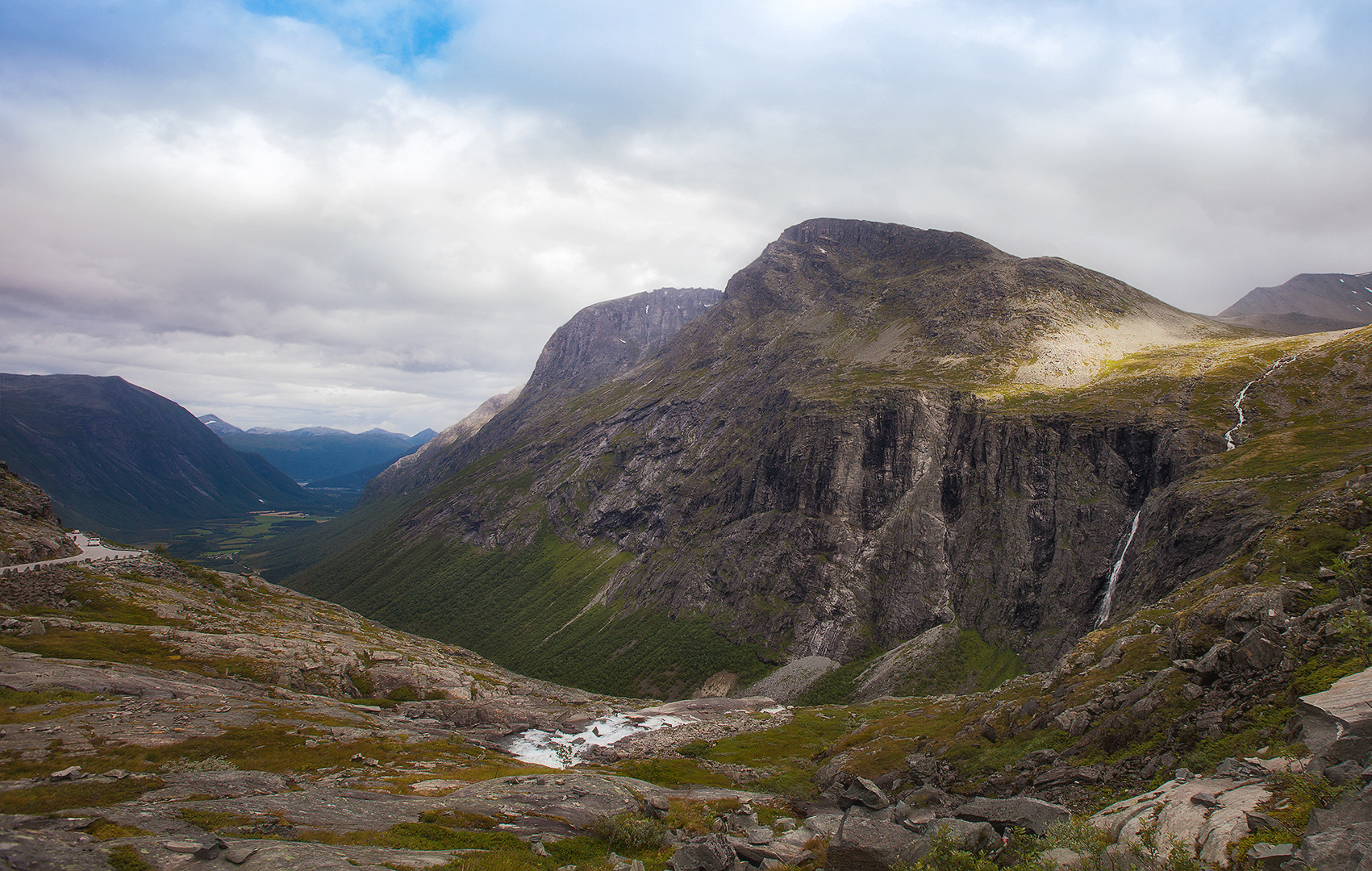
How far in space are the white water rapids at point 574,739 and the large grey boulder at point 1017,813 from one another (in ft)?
196

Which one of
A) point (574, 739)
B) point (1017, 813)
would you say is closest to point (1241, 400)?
point (1017, 813)

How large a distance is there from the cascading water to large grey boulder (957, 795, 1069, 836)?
143 meters

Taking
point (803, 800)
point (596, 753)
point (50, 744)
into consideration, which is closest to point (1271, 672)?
point (803, 800)

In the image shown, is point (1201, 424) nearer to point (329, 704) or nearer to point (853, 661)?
point (853, 661)

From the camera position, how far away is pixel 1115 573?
134 metres

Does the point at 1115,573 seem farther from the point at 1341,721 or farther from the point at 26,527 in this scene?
the point at 26,527

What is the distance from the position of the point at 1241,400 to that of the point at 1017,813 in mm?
177992

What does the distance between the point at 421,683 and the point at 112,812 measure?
240ft

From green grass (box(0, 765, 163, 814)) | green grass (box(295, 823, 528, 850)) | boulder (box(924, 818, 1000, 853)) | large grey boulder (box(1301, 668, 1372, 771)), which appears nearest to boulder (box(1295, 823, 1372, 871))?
large grey boulder (box(1301, 668, 1372, 771))

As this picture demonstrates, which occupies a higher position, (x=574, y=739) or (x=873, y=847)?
(x=873, y=847)

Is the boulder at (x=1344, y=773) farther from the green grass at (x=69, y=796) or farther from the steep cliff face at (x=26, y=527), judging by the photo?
the steep cliff face at (x=26, y=527)

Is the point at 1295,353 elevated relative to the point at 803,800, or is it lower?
elevated

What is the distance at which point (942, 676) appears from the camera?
151m

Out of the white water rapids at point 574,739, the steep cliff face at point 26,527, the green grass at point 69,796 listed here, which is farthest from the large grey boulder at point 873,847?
the steep cliff face at point 26,527
